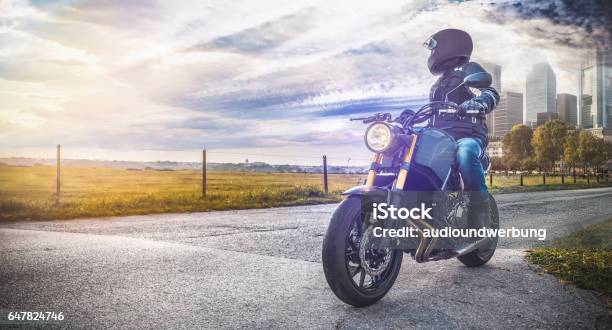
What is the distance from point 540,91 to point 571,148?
3.89 meters

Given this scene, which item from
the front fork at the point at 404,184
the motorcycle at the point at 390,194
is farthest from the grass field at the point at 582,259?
the front fork at the point at 404,184

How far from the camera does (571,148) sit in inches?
425

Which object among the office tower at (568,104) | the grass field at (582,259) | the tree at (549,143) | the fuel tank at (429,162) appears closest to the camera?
the fuel tank at (429,162)

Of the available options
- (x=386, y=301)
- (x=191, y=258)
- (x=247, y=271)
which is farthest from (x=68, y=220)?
(x=386, y=301)

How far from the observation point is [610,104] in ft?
A: 24.9

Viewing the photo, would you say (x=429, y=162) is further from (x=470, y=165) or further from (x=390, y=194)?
(x=470, y=165)

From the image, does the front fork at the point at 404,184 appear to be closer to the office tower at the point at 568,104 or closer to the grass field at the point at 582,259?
the grass field at the point at 582,259

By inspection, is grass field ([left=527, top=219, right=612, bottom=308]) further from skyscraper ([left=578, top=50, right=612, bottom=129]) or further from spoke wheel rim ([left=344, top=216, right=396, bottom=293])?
skyscraper ([left=578, top=50, right=612, bottom=129])

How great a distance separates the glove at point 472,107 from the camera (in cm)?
400

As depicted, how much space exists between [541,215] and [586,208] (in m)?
2.30

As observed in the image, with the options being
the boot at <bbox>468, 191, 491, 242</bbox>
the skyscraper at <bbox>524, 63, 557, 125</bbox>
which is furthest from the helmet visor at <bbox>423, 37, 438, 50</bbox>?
the skyscraper at <bbox>524, 63, 557, 125</bbox>

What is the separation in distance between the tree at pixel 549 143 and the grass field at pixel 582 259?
444 centimetres

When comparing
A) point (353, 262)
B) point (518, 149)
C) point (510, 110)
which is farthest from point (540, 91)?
point (353, 262)

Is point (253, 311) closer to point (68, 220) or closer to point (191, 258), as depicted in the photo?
point (191, 258)
